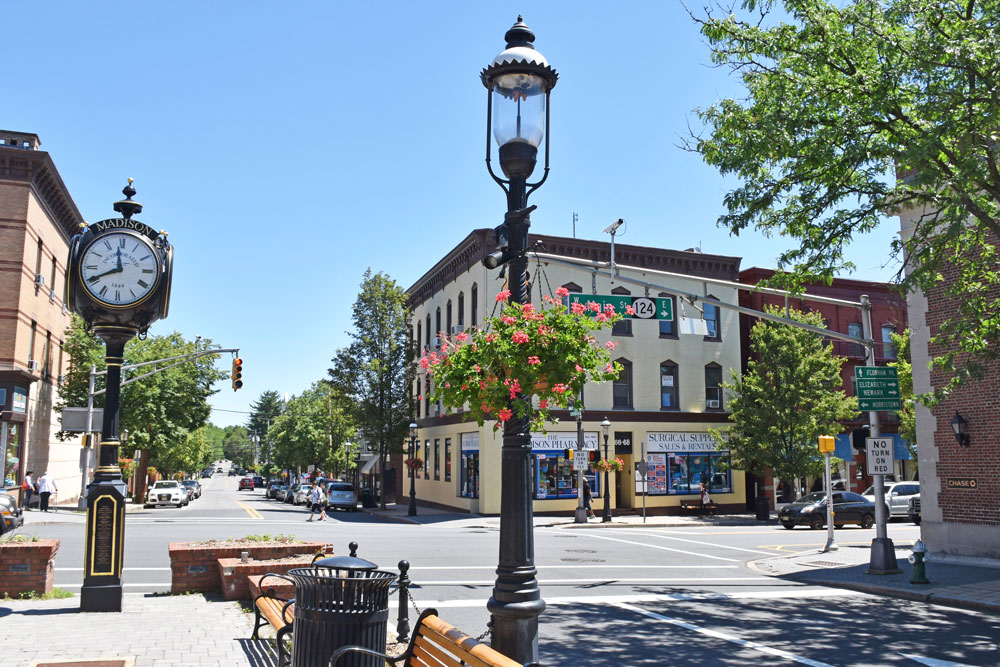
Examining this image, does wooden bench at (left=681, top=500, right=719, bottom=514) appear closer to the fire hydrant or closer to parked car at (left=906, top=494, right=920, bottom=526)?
parked car at (left=906, top=494, right=920, bottom=526)

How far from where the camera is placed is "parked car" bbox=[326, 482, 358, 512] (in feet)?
138

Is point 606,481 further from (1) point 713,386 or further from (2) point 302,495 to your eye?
(2) point 302,495

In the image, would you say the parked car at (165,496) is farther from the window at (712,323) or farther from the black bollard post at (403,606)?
the black bollard post at (403,606)

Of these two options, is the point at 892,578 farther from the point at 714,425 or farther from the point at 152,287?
the point at 714,425

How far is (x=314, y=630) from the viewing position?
5.07 metres

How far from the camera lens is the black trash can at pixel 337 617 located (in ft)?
16.6

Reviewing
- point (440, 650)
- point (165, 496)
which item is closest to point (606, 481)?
point (165, 496)

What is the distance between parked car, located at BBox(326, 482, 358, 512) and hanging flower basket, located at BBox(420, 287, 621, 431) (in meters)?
38.3

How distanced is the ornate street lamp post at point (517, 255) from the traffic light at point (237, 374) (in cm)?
2629

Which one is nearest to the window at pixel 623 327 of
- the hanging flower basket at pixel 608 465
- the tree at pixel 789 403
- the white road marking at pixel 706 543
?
the tree at pixel 789 403

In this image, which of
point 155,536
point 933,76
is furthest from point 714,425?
point 933,76

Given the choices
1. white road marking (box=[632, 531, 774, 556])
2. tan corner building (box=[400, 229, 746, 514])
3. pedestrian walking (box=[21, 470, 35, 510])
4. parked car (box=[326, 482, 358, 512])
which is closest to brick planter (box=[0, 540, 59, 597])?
white road marking (box=[632, 531, 774, 556])

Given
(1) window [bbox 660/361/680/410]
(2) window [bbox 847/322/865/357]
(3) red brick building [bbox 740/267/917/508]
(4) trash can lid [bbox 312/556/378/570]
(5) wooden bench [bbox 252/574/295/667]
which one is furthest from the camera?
(2) window [bbox 847/322/865/357]

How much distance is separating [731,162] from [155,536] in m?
18.2
